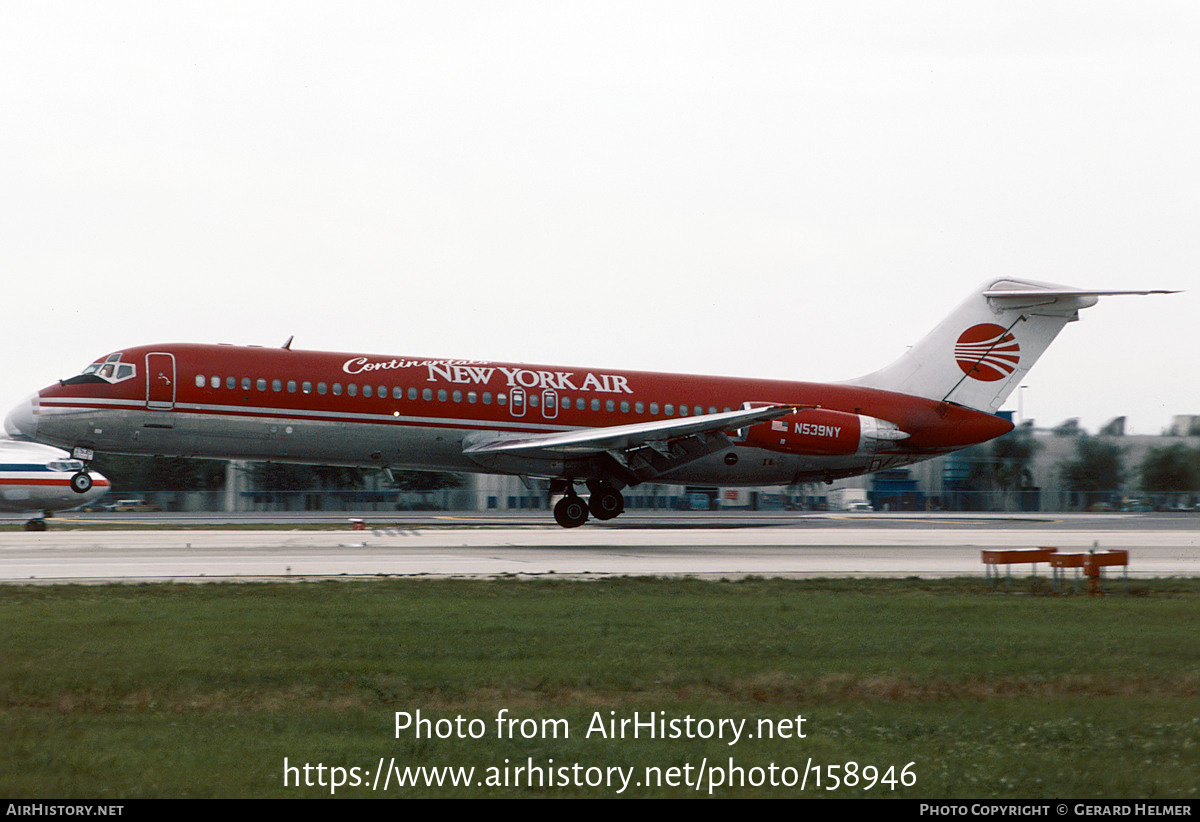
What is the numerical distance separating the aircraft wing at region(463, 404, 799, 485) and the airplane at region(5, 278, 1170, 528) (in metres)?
0.06

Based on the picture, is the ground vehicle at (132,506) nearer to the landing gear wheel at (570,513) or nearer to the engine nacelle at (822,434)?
the landing gear wheel at (570,513)

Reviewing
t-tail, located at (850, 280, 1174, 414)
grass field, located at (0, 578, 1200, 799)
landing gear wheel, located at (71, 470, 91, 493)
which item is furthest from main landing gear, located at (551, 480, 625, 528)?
grass field, located at (0, 578, 1200, 799)

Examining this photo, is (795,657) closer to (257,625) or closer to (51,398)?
(257,625)

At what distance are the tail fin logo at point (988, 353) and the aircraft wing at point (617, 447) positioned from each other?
7809mm

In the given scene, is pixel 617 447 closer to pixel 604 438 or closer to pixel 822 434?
pixel 604 438

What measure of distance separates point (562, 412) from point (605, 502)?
9.91ft

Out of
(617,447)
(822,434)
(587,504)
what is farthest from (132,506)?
(822,434)

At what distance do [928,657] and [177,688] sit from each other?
7800mm

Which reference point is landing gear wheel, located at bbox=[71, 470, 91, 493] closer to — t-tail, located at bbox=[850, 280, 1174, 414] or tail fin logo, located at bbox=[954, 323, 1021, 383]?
t-tail, located at bbox=[850, 280, 1174, 414]

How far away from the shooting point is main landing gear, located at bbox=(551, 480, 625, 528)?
3512cm

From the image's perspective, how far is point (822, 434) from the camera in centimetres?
3550

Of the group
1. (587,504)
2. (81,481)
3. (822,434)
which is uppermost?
(822,434)

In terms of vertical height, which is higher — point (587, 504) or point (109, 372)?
point (109, 372)
